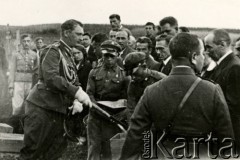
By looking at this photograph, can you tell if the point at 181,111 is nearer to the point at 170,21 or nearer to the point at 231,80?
the point at 231,80

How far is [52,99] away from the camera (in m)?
5.78

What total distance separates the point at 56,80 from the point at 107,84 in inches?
55.1

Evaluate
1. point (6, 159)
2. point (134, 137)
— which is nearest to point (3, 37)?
point (6, 159)

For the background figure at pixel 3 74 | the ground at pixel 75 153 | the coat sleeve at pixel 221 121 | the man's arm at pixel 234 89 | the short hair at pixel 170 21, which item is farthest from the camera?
the background figure at pixel 3 74

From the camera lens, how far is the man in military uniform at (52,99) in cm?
556

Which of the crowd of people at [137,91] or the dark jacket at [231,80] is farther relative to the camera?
the dark jacket at [231,80]

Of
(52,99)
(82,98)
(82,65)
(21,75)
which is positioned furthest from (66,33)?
(21,75)

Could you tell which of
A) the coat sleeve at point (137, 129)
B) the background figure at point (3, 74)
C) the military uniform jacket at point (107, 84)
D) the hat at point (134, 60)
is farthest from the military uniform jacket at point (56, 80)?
the background figure at point (3, 74)

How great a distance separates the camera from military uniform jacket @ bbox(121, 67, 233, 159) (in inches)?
141

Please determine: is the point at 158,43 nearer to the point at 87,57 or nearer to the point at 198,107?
the point at 87,57

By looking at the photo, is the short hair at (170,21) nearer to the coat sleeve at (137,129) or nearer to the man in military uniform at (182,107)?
the man in military uniform at (182,107)

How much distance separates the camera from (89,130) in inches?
270

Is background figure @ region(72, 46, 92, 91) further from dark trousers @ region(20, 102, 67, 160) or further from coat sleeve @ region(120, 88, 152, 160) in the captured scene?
coat sleeve @ region(120, 88, 152, 160)

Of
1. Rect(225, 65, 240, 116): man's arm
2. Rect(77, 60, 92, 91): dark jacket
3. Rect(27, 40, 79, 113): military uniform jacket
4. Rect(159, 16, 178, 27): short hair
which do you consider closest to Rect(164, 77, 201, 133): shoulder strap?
Rect(225, 65, 240, 116): man's arm
